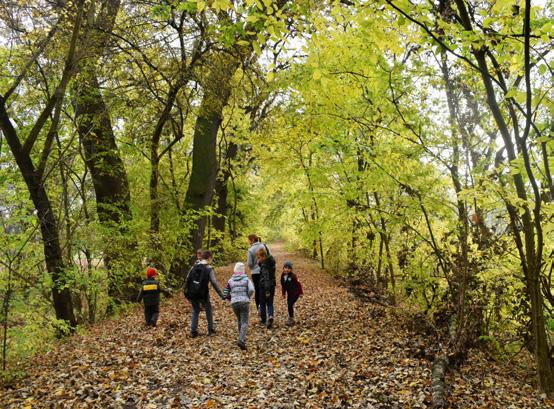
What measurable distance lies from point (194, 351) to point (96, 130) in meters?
7.69

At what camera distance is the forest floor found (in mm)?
5738

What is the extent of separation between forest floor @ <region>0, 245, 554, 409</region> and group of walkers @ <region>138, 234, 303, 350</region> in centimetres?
37

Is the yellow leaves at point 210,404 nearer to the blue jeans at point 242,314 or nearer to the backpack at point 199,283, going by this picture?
the blue jeans at point 242,314

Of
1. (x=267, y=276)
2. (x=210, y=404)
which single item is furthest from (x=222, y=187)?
(x=210, y=404)

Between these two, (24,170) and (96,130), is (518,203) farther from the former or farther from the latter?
(96,130)

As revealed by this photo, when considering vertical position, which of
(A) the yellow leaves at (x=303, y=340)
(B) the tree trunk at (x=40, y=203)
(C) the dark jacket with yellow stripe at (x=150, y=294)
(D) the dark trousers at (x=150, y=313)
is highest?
(B) the tree trunk at (x=40, y=203)

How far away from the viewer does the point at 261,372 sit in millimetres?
6930

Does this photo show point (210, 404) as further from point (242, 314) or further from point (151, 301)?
point (151, 301)

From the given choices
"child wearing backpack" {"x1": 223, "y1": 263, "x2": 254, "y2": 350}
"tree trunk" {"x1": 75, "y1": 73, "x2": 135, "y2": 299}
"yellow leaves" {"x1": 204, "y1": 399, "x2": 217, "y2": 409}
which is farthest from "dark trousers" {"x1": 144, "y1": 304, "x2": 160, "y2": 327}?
"yellow leaves" {"x1": 204, "y1": 399, "x2": 217, "y2": 409}

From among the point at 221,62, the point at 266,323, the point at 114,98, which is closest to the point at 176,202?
the point at 114,98

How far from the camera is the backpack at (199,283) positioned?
8.99m

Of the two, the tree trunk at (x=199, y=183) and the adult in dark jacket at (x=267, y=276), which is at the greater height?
the tree trunk at (x=199, y=183)

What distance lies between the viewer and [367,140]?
28.8 ft

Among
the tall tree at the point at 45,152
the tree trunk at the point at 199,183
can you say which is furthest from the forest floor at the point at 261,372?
the tree trunk at the point at 199,183
